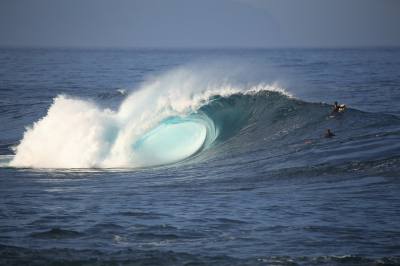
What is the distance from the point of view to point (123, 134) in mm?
23766

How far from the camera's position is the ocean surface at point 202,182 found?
11.5 m

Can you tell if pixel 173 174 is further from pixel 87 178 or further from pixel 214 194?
pixel 214 194

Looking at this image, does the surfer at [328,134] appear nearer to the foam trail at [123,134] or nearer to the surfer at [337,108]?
the surfer at [337,108]

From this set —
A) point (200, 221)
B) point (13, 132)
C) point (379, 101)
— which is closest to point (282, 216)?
point (200, 221)

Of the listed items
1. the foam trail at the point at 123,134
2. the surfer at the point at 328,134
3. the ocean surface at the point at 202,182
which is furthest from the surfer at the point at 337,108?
the foam trail at the point at 123,134

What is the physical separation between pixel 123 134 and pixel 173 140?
1816mm

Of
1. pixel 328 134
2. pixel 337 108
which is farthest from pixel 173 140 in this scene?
pixel 337 108

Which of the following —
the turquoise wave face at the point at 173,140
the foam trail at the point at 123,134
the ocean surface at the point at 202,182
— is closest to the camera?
the ocean surface at the point at 202,182

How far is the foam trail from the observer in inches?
876

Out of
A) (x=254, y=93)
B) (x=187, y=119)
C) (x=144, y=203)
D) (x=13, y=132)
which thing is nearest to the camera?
(x=144, y=203)

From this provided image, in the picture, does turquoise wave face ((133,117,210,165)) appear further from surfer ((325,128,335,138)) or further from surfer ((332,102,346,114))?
surfer ((332,102,346,114))

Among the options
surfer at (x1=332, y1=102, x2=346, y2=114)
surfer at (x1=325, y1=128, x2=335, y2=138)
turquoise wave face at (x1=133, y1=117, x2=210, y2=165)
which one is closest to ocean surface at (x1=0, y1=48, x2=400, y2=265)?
turquoise wave face at (x1=133, y1=117, x2=210, y2=165)

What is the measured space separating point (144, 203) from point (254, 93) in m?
15.0

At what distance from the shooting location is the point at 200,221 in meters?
13.3
